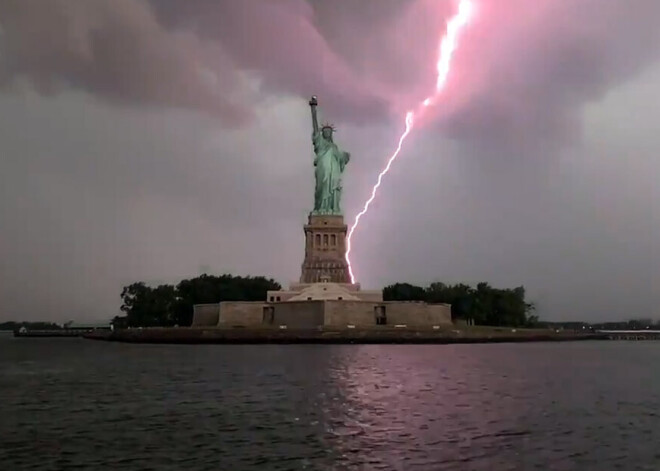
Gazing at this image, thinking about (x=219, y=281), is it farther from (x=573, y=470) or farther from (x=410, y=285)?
(x=573, y=470)

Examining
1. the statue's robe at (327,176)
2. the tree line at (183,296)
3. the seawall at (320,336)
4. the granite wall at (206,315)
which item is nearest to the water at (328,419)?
the seawall at (320,336)

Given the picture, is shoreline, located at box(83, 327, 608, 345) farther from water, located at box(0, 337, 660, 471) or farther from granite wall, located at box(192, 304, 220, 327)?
water, located at box(0, 337, 660, 471)

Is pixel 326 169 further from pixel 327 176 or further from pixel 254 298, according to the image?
pixel 254 298

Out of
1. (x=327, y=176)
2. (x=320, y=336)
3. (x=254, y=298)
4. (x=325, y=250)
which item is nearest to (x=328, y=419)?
(x=320, y=336)

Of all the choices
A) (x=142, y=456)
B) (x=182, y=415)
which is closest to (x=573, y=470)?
(x=142, y=456)

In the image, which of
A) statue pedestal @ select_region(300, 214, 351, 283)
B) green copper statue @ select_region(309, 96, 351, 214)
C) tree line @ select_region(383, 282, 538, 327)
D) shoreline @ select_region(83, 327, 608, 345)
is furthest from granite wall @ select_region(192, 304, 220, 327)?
tree line @ select_region(383, 282, 538, 327)

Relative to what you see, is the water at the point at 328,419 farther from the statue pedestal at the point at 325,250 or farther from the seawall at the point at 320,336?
the statue pedestal at the point at 325,250
